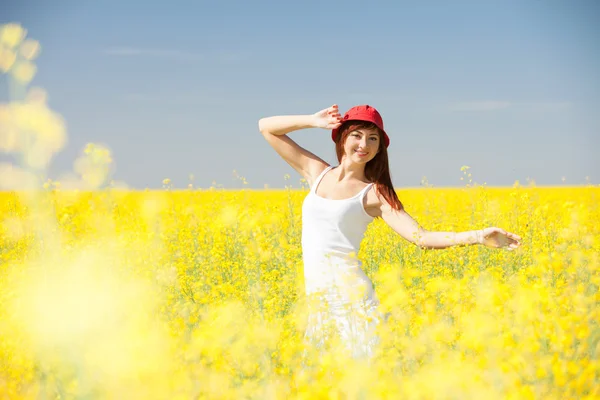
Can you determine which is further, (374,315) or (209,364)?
(374,315)

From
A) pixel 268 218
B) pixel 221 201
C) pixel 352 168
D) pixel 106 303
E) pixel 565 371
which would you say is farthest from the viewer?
pixel 221 201

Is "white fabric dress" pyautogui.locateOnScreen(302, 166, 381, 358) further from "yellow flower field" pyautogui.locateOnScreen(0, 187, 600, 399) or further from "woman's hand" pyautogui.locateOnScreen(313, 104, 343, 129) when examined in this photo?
"woman's hand" pyautogui.locateOnScreen(313, 104, 343, 129)

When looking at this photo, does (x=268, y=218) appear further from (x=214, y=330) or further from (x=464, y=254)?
(x=214, y=330)

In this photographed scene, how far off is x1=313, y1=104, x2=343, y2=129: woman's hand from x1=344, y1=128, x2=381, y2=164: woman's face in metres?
0.13

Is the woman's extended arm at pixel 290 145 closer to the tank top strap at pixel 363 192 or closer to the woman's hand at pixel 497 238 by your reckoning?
the tank top strap at pixel 363 192

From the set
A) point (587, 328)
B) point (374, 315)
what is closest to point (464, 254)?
point (374, 315)

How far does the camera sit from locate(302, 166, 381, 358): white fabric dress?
3062 mm

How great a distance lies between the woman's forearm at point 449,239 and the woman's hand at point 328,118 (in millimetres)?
873

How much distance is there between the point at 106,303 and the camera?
325 centimetres

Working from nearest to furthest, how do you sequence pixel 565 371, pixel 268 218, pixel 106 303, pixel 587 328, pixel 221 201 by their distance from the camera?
pixel 565 371, pixel 587 328, pixel 106 303, pixel 268 218, pixel 221 201

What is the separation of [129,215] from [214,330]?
7754 millimetres

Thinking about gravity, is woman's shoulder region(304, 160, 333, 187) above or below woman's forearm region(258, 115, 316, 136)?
below

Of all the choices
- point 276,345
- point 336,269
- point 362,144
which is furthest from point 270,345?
point 362,144

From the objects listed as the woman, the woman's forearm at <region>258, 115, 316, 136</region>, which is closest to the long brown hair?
the woman
